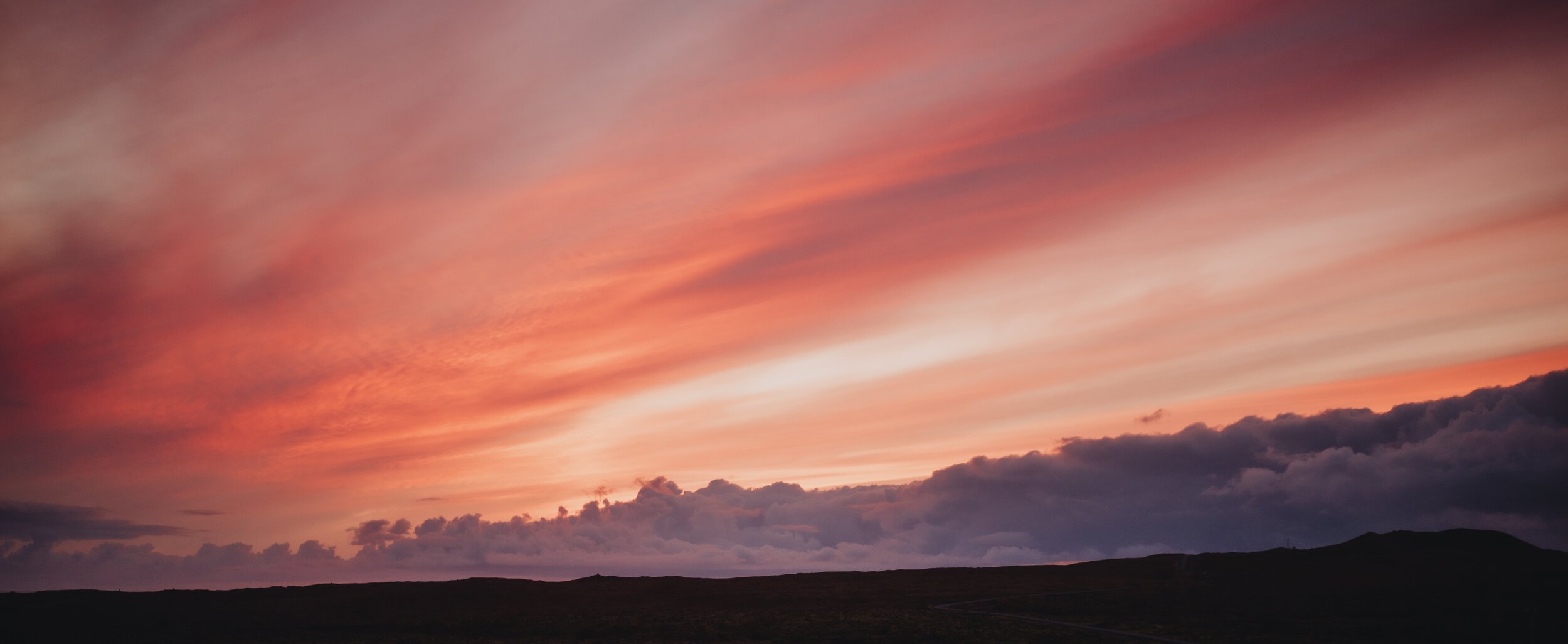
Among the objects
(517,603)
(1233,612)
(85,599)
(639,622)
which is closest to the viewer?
(1233,612)

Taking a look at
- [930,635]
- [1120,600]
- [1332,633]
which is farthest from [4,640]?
[1332,633]

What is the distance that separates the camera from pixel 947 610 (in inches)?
4966

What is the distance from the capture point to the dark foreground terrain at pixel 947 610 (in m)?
95.1

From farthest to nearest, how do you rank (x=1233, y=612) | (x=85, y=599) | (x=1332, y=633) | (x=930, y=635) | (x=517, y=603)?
1. (x=85, y=599)
2. (x=517, y=603)
3. (x=1233, y=612)
4. (x=930, y=635)
5. (x=1332, y=633)

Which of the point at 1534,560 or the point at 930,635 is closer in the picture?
the point at 930,635

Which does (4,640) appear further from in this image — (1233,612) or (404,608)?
(1233,612)

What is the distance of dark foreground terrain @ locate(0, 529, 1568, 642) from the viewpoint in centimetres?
9512

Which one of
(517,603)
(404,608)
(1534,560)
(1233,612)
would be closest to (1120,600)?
(1233,612)

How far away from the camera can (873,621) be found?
366ft

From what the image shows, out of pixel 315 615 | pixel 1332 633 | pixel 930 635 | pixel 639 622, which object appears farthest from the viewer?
pixel 315 615

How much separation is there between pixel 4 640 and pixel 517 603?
75.4 metres

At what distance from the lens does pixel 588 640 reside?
109500mm

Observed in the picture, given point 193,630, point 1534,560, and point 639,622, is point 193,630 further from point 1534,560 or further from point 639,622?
point 1534,560

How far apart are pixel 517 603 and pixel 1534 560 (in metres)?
187
